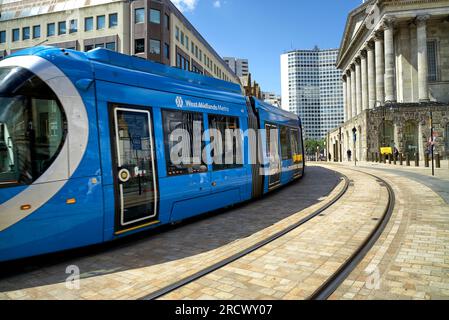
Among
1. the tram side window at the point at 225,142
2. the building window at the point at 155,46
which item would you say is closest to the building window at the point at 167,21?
the building window at the point at 155,46

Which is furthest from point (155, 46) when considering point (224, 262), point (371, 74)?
point (224, 262)

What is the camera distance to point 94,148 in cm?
478

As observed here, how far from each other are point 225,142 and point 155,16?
119ft

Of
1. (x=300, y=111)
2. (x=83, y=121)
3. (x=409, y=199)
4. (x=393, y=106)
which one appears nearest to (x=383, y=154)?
(x=393, y=106)

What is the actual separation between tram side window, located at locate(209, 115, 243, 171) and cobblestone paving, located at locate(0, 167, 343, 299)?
56.8 inches

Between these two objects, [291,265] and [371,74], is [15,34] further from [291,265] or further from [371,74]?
[371,74]

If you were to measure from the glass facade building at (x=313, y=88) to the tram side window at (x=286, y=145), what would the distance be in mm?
144287

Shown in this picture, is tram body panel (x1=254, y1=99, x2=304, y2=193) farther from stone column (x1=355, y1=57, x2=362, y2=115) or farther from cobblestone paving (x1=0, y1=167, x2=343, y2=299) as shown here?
stone column (x1=355, y1=57, x2=362, y2=115)

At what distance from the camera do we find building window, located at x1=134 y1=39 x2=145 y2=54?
37.8m

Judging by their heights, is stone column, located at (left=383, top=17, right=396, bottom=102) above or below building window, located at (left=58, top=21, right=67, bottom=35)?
below

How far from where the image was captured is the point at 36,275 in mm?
4148

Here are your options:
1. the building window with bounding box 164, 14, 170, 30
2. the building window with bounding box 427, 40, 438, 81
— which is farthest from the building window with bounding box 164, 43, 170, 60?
the building window with bounding box 427, 40, 438, 81

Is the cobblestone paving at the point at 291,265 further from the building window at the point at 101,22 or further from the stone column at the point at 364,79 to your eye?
the stone column at the point at 364,79

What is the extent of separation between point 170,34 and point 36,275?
41086 mm
